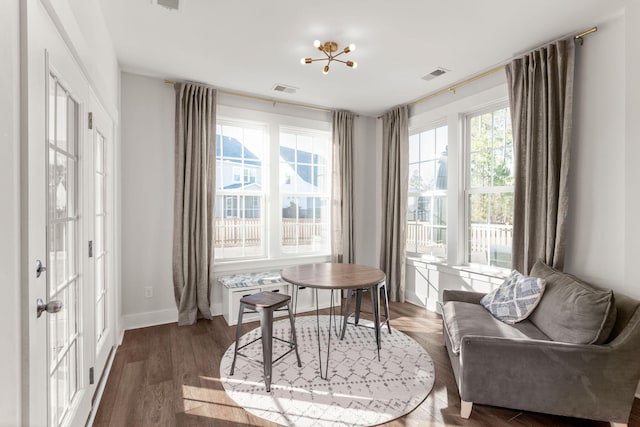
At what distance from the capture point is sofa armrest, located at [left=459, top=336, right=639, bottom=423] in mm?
1782

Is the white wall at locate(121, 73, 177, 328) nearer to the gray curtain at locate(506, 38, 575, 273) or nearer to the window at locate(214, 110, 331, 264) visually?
the window at locate(214, 110, 331, 264)

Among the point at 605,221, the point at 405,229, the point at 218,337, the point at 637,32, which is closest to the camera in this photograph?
the point at 637,32

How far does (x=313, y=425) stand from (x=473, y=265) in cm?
263

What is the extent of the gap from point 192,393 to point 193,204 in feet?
6.46

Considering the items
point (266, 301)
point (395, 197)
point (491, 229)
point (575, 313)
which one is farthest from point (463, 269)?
point (266, 301)

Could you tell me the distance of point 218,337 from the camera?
122 inches

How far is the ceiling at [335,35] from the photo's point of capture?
2.26 m

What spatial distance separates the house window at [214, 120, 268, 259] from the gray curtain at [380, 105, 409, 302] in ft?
5.84

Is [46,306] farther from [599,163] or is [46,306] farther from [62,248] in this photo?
[599,163]

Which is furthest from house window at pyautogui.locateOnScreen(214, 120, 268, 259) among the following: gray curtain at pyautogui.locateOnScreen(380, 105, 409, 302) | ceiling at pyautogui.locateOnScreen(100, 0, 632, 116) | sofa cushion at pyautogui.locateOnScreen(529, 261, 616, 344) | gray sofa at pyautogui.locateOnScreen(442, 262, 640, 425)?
sofa cushion at pyautogui.locateOnScreen(529, 261, 616, 344)

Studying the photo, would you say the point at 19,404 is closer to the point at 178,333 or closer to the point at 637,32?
the point at 178,333

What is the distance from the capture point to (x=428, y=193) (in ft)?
13.7

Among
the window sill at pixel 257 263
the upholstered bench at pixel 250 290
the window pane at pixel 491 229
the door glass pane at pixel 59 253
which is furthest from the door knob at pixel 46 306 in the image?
the window pane at pixel 491 229

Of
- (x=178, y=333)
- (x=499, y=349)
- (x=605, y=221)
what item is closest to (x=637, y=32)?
(x=605, y=221)
